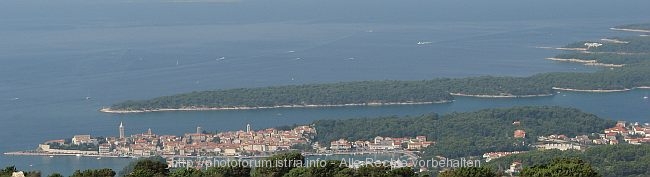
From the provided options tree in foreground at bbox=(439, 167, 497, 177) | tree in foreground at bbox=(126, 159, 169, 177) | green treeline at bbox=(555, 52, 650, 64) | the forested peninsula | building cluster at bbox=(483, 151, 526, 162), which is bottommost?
building cluster at bbox=(483, 151, 526, 162)

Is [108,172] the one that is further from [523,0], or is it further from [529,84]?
[523,0]

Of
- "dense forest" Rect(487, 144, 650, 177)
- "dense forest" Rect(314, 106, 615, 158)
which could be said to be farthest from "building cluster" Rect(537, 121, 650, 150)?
"dense forest" Rect(487, 144, 650, 177)

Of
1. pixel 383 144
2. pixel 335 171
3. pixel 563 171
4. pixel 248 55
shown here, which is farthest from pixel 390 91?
pixel 563 171

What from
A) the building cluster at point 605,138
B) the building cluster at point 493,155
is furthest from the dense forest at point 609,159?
the building cluster at point 605,138

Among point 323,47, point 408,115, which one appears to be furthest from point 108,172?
point 323,47

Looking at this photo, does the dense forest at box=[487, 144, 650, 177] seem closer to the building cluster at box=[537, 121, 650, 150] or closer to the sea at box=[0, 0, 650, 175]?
the building cluster at box=[537, 121, 650, 150]

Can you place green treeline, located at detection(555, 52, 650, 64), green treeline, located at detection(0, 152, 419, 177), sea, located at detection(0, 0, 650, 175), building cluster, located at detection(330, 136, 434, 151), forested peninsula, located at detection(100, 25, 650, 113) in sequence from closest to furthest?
green treeline, located at detection(0, 152, 419, 177), building cluster, located at detection(330, 136, 434, 151), sea, located at detection(0, 0, 650, 175), forested peninsula, located at detection(100, 25, 650, 113), green treeline, located at detection(555, 52, 650, 64)

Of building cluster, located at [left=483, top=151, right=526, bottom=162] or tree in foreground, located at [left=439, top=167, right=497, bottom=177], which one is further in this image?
building cluster, located at [left=483, top=151, right=526, bottom=162]
